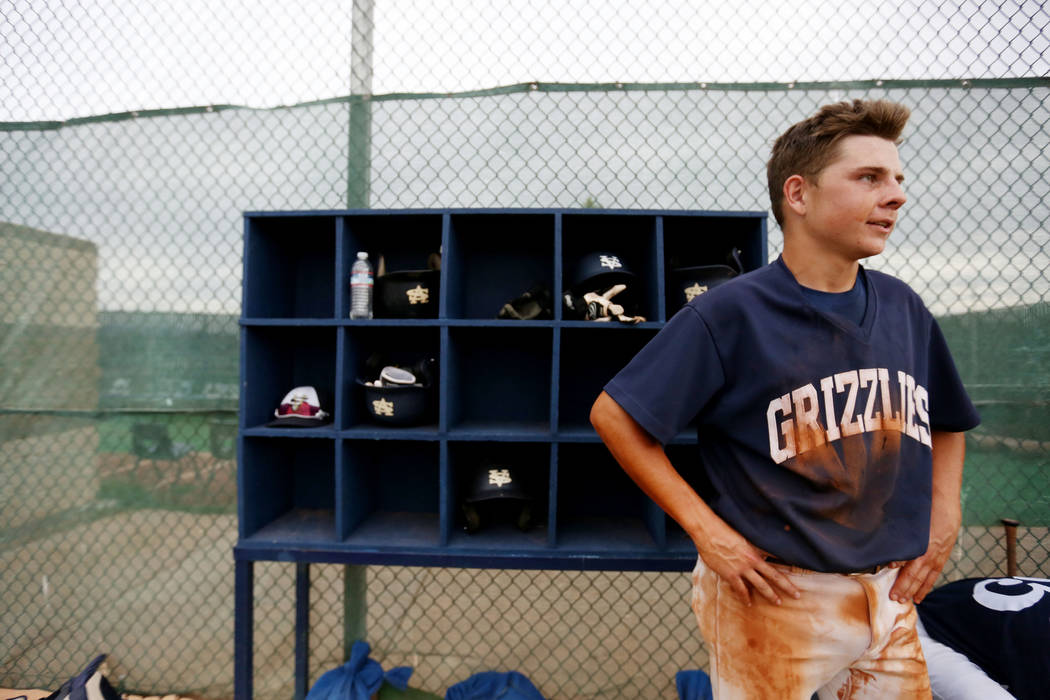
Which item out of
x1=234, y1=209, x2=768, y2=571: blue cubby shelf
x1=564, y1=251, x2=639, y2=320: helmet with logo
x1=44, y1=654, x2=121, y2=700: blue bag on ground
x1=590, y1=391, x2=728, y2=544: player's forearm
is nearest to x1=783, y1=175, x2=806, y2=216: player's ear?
x1=590, y1=391, x2=728, y2=544: player's forearm

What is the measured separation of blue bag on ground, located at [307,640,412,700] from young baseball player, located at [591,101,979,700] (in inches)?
62.3

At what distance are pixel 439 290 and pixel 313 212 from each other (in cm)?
59

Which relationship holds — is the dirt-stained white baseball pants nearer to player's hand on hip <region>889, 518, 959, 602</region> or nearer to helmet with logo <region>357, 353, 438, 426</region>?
player's hand on hip <region>889, 518, 959, 602</region>

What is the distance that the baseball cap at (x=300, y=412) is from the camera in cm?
200

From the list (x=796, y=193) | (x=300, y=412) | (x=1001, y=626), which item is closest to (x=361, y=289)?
(x=300, y=412)

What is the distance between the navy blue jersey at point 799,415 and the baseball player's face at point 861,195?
14cm

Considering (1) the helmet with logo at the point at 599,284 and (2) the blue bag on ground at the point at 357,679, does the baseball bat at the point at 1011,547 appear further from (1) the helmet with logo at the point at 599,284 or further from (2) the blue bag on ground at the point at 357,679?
(2) the blue bag on ground at the point at 357,679

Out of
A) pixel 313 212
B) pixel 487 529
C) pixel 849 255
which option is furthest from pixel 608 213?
pixel 487 529

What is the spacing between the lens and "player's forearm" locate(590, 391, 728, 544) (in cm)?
100

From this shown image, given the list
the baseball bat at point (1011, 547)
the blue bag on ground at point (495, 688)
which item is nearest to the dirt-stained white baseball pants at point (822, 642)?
the blue bag on ground at point (495, 688)

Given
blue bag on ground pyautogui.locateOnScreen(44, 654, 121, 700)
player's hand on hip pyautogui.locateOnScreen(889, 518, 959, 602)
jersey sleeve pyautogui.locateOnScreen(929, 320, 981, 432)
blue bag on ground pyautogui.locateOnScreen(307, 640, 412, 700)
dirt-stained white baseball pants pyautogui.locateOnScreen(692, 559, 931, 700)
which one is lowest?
blue bag on ground pyautogui.locateOnScreen(307, 640, 412, 700)

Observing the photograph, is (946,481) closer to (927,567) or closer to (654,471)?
(927,567)

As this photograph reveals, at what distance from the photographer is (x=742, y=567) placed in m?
0.97

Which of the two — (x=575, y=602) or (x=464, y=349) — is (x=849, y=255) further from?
(x=575, y=602)
